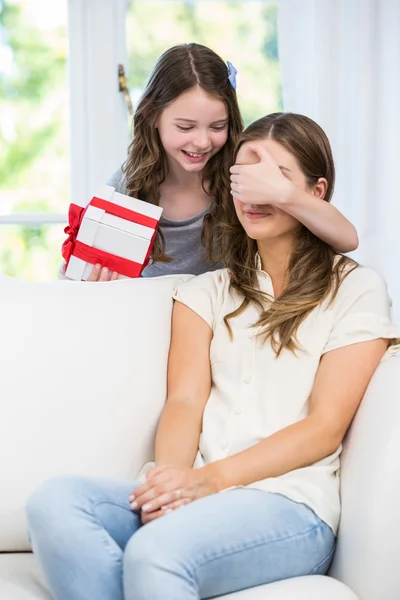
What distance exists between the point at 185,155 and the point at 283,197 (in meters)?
0.43

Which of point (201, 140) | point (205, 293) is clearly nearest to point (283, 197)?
point (205, 293)

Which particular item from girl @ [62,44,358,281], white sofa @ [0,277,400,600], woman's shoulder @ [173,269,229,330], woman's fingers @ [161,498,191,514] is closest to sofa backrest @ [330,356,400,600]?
white sofa @ [0,277,400,600]

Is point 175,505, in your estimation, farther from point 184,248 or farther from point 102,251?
point 184,248

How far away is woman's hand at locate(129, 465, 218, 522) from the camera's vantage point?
4.71 feet

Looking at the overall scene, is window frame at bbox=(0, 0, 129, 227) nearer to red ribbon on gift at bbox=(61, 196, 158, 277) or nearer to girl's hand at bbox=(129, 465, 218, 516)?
red ribbon on gift at bbox=(61, 196, 158, 277)

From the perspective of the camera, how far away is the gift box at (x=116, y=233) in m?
1.98

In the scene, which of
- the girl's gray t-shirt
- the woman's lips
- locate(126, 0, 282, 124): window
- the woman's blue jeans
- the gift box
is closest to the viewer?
the woman's blue jeans

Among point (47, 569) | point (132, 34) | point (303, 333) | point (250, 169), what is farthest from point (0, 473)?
point (132, 34)

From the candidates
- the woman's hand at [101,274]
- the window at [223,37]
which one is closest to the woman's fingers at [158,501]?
the woman's hand at [101,274]

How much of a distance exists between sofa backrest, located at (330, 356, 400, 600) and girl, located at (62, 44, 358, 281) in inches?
24.9

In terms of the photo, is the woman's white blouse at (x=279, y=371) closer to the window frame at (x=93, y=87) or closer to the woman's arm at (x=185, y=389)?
the woman's arm at (x=185, y=389)

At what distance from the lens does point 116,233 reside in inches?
78.3

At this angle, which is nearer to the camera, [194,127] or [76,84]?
[194,127]

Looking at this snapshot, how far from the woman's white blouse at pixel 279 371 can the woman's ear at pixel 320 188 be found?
17cm
